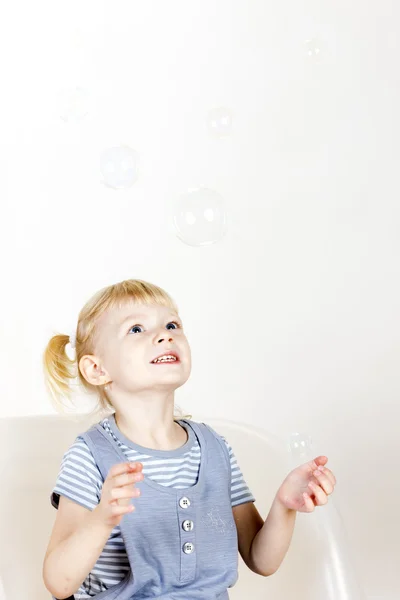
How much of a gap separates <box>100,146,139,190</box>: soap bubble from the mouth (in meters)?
0.66

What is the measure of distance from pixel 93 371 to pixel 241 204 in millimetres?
1103

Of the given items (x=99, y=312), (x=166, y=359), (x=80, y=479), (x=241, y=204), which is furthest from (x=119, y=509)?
(x=241, y=204)

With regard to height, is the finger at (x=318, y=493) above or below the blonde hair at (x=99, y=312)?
below

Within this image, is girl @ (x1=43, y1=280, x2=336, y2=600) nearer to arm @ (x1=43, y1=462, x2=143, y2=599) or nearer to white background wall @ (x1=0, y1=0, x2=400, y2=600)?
arm @ (x1=43, y1=462, x2=143, y2=599)

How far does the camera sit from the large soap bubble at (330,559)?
4.41 ft

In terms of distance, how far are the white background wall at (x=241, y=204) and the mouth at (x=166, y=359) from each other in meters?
1.03

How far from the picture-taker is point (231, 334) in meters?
2.31

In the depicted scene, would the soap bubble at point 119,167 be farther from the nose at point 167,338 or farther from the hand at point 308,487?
the hand at point 308,487

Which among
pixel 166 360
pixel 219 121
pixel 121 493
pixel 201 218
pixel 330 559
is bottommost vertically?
pixel 330 559

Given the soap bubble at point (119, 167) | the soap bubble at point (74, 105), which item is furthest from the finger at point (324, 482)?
the soap bubble at point (74, 105)

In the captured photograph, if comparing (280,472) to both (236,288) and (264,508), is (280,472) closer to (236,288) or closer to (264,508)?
(264,508)

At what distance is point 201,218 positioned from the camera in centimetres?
173

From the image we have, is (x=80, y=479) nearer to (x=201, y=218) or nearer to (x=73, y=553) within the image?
(x=73, y=553)

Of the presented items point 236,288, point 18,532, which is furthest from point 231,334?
point 18,532
